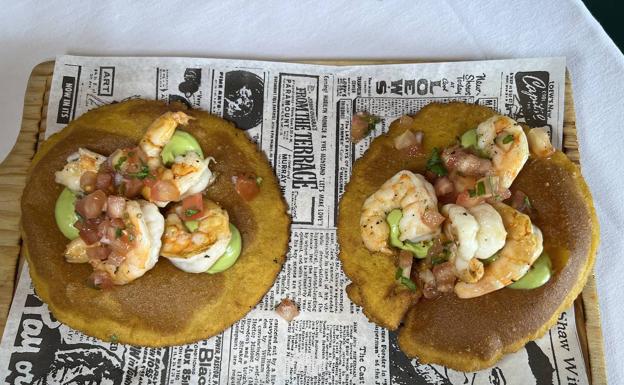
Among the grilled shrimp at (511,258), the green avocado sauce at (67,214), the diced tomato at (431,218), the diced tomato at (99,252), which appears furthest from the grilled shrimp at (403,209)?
the green avocado sauce at (67,214)

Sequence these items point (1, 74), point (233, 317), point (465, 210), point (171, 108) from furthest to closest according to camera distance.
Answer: point (1, 74), point (171, 108), point (233, 317), point (465, 210)

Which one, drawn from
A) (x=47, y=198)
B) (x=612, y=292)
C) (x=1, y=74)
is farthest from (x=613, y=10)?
(x=1, y=74)

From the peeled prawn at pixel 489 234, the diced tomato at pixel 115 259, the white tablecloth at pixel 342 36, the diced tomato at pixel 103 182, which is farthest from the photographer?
the white tablecloth at pixel 342 36

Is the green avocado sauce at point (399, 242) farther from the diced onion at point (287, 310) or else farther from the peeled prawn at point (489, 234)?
the diced onion at point (287, 310)

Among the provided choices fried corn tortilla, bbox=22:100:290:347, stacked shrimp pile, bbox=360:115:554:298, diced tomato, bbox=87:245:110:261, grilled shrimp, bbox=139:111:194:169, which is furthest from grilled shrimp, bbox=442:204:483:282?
diced tomato, bbox=87:245:110:261

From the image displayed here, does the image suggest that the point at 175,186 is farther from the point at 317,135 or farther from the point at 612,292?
the point at 612,292

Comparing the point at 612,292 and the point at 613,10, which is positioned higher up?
the point at 613,10

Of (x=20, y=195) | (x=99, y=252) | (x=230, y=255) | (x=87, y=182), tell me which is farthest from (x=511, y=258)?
(x=20, y=195)
